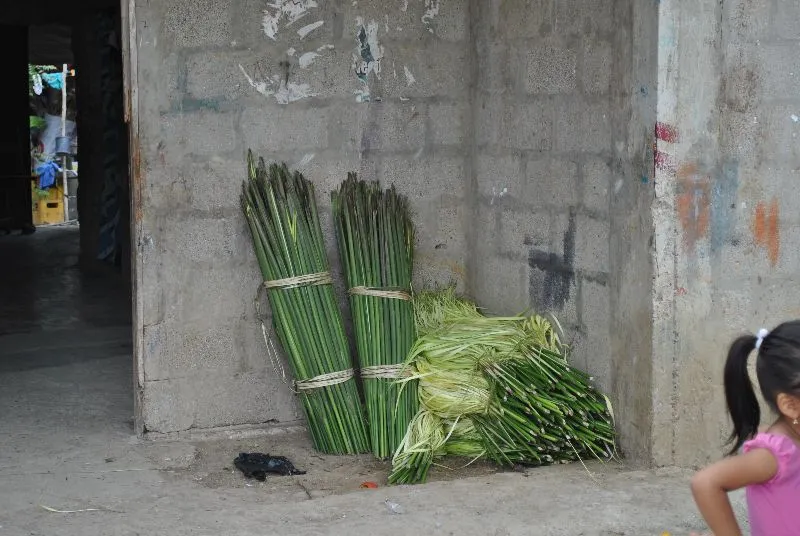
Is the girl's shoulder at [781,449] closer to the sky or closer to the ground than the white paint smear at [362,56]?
closer to the ground

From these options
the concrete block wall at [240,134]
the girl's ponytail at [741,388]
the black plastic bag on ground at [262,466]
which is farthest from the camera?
the concrete block wall at [240,134]

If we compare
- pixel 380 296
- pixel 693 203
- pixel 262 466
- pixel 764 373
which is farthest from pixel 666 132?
pixel 262 466

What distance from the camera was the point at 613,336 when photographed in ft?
15.4

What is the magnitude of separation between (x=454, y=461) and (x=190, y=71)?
2.16 m

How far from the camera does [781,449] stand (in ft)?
8.36

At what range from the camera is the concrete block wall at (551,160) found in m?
4.69

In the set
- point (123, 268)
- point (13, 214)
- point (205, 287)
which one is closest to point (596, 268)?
point (205, 287)

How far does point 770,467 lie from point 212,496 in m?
2.54

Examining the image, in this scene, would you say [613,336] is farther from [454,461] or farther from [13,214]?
[13,214]

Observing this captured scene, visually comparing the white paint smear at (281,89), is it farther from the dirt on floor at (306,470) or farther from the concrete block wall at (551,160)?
the dirt on floor at (306,470)

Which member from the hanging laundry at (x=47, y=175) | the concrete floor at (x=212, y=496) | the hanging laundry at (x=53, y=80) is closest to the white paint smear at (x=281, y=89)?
the concrete floor at (x=212, y=496)

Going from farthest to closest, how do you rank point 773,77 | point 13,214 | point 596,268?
1. point 13,214
2. point 596,268
3. point 773,77

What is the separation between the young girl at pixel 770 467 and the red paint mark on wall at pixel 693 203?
5.96 ft

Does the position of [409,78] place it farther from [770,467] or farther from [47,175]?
[47,175]
